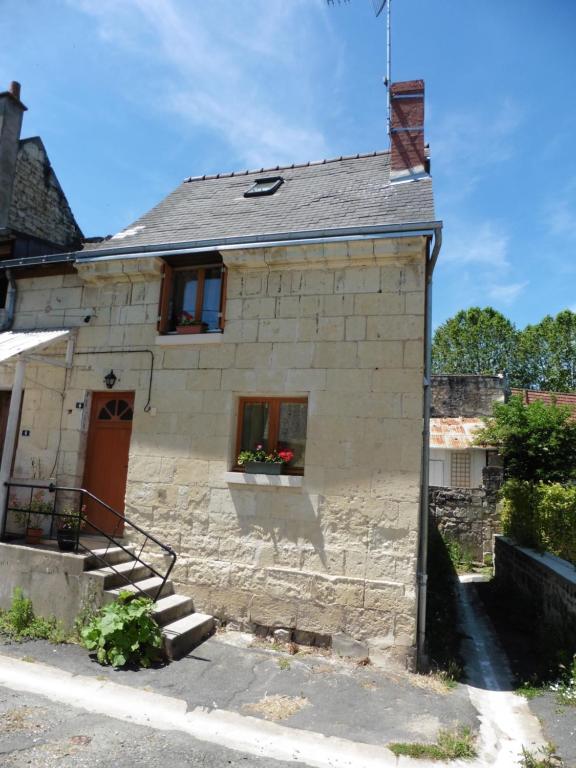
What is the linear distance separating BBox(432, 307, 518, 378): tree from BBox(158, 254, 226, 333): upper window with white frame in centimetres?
2797

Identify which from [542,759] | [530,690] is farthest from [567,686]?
[542,759]

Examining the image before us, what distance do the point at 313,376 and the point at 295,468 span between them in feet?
3.87

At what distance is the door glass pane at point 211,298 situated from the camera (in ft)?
23.8

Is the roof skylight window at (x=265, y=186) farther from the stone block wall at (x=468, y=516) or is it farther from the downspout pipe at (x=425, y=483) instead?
the stone block wall at (x=468, y=516)

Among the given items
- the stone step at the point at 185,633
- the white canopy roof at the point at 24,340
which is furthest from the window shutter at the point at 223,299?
the stone step at the point at 185,633

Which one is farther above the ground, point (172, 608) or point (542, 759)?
point (172, 608)

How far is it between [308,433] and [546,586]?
390 cm

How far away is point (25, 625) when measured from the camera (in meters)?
5.97

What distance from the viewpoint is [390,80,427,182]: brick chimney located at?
7.74 metres

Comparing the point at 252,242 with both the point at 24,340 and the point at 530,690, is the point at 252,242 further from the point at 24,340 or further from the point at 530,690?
the point at 530,690

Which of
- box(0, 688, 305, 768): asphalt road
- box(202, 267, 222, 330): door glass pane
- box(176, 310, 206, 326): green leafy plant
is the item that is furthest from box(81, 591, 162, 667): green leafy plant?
box(202, 267, 222, 330): door glass pane

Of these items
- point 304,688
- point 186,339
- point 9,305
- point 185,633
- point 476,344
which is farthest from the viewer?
point 476,344

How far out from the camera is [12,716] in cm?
414

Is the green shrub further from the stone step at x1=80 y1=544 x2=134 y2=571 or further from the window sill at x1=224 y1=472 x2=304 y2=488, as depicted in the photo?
the stone step at x1=80 y1=544 x2=134 y2=571
